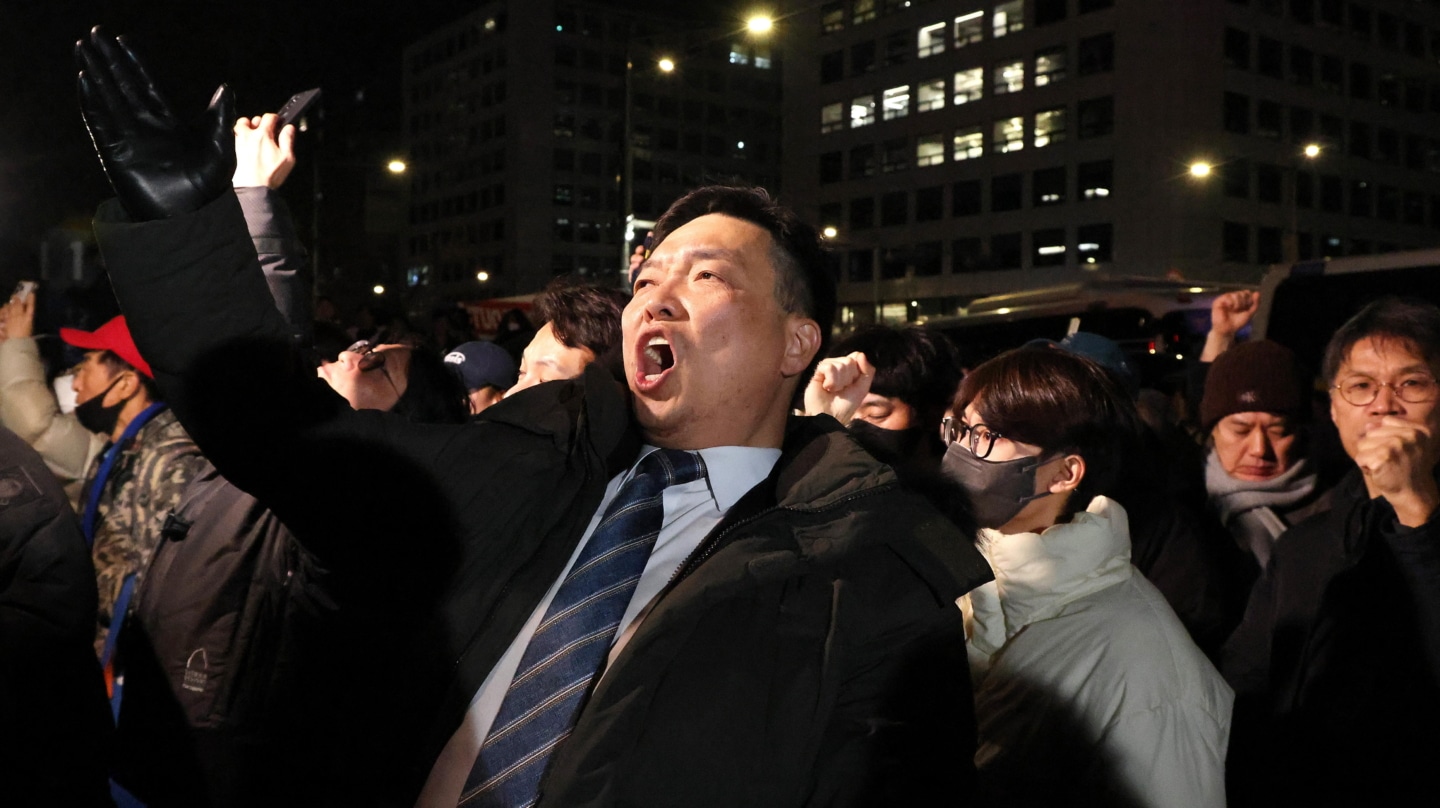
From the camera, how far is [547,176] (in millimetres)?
102188

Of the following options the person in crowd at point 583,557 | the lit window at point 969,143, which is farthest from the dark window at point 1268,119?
the person in crowd at point 583,557

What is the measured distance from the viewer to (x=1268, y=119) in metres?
56.0

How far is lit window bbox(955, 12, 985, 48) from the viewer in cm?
6372

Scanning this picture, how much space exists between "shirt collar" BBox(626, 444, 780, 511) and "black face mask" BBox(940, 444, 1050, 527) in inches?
15.8

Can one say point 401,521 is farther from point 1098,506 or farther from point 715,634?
point 1098,506

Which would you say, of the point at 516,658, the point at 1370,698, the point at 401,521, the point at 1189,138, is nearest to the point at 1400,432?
the point at 1370,698

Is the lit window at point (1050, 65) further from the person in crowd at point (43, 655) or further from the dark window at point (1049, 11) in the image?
the person in crowd at point (43, 655)

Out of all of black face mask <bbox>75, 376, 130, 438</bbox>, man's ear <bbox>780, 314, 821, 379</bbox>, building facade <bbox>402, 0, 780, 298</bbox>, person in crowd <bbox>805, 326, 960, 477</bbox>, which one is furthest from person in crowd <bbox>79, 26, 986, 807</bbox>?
building facade <bbox>402, 0, 780, 298</bbox>

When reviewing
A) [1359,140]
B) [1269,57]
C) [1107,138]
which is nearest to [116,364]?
[1107,138]

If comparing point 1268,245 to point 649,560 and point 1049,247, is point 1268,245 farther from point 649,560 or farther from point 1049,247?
point 649,560

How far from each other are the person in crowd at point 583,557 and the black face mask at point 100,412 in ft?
10.4

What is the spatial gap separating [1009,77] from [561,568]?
65344mm

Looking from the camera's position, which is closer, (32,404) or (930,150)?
(32,404)

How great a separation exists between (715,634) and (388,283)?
395 feet
